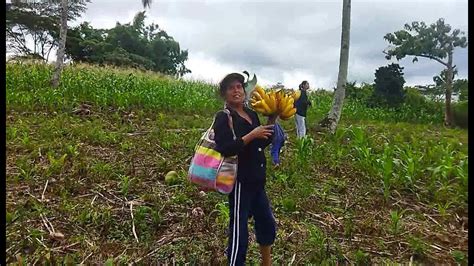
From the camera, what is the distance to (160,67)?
686 cm

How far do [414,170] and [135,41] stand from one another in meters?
4.08

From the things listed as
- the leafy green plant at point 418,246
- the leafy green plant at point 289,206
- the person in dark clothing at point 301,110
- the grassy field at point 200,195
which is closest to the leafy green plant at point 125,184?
the grassy field at point 200,195

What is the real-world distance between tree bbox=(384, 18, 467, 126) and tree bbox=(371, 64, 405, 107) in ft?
0.47

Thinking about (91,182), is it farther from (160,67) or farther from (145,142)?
(160,67)

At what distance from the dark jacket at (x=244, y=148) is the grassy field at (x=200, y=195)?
0.69 meters

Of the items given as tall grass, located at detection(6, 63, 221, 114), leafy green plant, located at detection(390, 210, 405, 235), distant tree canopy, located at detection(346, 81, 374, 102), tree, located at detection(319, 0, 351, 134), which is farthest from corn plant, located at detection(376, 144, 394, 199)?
distant tree canopy, located at detection(346, 81, 374, 102)

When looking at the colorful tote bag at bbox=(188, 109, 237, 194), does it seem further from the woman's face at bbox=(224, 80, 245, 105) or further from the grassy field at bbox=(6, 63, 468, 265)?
the grassy field at bbox=(6, 63, 468, 265)

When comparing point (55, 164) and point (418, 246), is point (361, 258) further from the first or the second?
point (55, 164)

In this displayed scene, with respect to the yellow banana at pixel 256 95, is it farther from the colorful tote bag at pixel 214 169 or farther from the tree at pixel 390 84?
the tree at pixel 390 84

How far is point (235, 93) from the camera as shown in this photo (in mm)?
2107

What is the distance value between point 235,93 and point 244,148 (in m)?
0.26

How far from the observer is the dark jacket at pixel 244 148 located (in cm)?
204

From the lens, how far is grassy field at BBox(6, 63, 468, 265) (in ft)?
8.59

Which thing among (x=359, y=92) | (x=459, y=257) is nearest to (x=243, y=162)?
(x=459, y=257)
